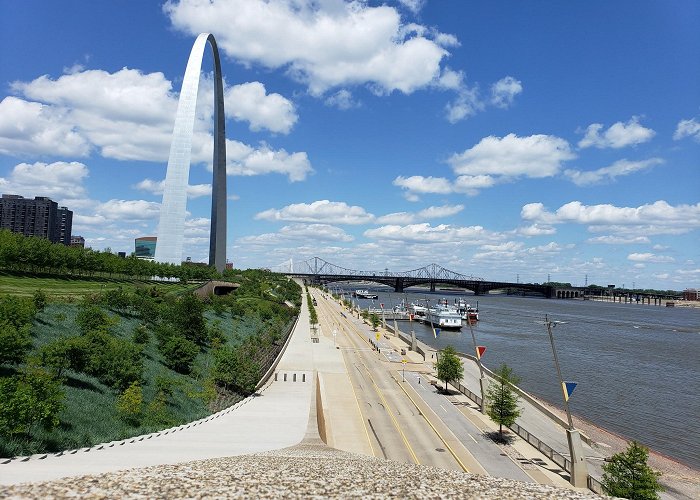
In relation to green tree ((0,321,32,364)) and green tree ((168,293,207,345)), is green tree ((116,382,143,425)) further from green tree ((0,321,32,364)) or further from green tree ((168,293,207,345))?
green tree ((168,293,207,345))

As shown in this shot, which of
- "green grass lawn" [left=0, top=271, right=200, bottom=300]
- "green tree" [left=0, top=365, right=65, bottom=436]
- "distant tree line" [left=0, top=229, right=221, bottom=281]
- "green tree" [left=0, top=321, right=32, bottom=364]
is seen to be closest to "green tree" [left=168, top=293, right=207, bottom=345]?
"green grass lawn" [left=0, top=271, right=200, bottom=300]

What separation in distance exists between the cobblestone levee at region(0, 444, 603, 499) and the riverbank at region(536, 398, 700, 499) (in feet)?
51.8

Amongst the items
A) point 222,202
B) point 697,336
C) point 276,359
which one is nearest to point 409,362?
point 276,359

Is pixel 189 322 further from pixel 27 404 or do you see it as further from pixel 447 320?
pixel 447 320

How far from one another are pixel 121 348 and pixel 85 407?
7110 mm

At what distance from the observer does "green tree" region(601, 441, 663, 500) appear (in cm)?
2047

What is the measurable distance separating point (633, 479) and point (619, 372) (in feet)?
158

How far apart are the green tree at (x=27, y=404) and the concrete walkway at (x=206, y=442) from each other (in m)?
1.84

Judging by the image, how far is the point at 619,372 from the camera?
6334cm

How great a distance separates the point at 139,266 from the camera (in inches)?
3593

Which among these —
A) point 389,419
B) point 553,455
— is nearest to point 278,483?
point 553,455

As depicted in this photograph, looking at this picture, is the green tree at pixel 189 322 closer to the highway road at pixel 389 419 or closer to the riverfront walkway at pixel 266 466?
the riverfront walkway at pixel 266 466

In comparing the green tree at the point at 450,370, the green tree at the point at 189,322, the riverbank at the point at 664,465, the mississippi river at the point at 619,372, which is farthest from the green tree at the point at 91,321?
the riverbank at the point at 664,465

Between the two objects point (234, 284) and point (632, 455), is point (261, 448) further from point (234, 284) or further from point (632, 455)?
point (234, 284)
